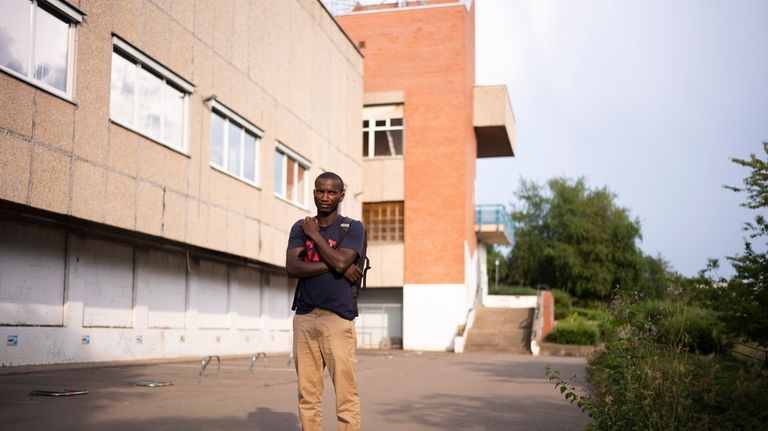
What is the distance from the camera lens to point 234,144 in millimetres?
22250

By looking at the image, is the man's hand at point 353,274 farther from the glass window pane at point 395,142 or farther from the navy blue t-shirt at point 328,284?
the glass window pane at point 395,142

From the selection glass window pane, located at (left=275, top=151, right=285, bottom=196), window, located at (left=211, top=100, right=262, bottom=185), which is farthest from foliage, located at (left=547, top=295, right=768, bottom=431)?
glass window pane, located at (left=275, top=151, right=285, bottom=196)

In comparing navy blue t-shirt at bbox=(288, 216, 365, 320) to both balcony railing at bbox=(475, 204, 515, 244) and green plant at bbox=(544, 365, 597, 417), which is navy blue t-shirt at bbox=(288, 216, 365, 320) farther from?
balcony railing at bbox=(475, 204, 515, 244)

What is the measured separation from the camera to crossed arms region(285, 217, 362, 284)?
17.2 ft

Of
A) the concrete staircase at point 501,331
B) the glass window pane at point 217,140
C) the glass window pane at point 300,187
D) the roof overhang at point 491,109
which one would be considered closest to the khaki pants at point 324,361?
the glass window pane at point 217,140

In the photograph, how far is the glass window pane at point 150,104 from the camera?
683 inches

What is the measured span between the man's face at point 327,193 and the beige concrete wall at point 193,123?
29.0ft

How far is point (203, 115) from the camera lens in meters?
20.2

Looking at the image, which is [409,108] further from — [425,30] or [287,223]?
[287,223]

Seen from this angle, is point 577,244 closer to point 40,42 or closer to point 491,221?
point 491,221

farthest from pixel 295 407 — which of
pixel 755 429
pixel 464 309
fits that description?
pixel 464 309

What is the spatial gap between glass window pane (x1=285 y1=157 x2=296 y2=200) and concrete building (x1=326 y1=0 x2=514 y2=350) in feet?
Result: 38.4

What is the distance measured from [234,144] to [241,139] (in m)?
0.54

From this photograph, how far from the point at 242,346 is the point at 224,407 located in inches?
627
